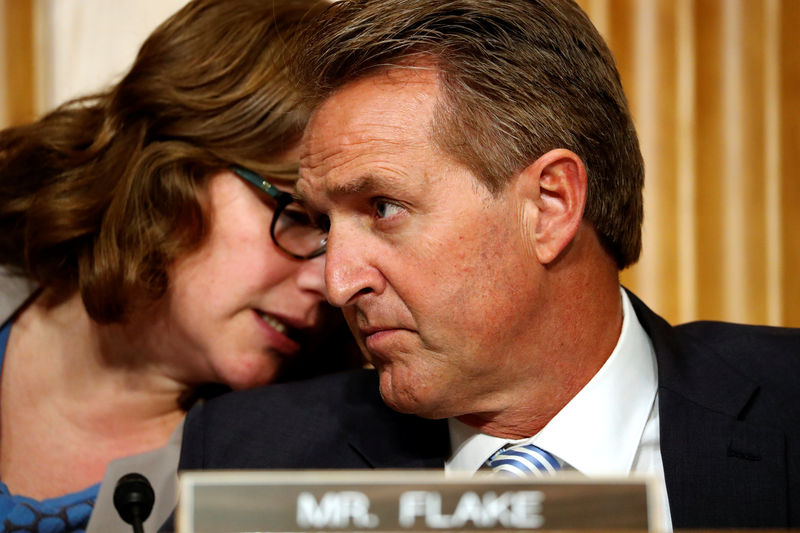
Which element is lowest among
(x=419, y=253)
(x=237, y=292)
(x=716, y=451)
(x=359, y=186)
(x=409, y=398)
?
(x=716, y=451)

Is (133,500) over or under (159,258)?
under

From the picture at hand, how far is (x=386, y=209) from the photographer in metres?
1.43

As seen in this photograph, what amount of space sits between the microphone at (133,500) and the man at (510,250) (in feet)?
1.31

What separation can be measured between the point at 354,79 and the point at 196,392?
38.1 inches

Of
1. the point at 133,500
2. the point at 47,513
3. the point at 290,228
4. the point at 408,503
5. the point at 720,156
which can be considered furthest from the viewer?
the point at 720,156

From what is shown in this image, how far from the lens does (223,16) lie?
2035 mm

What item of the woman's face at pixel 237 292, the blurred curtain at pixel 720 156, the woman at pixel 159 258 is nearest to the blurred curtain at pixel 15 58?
the woman at pixel 159 258

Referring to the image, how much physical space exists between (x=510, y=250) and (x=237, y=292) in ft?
2.32

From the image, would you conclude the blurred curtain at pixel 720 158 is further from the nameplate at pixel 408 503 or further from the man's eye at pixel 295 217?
the nameplate at pixel 408 503

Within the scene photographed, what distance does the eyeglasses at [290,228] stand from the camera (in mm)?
1933

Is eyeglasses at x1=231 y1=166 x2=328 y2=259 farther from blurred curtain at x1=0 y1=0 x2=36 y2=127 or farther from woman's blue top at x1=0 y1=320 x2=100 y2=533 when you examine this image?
blurred curtain at x1=0 y1=0 x2=36 y2=127

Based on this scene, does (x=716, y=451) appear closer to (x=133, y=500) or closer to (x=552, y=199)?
(x=552, y=199)

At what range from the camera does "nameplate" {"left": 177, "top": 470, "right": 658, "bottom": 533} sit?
3.02 ft

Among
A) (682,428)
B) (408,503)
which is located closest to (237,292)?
(682,428)
